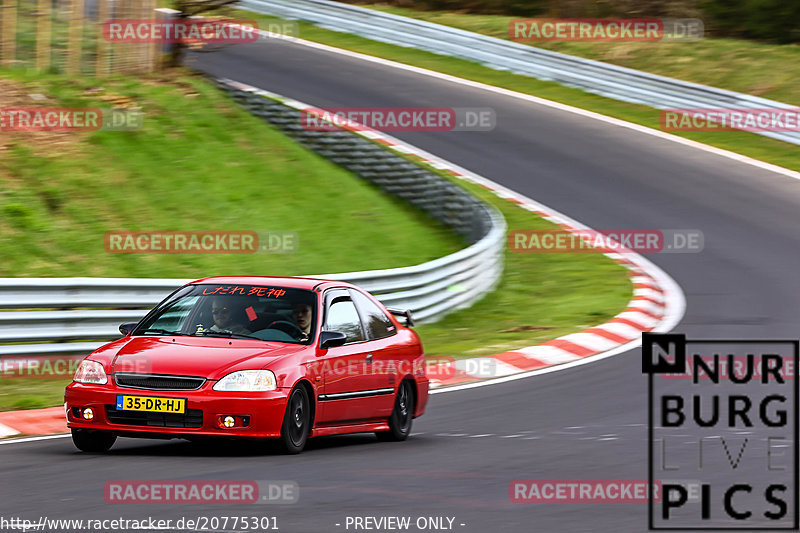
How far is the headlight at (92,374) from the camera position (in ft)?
26.9

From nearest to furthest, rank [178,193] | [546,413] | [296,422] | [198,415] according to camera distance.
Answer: [198,415]
[296,422]
[546,413]
[178,193]

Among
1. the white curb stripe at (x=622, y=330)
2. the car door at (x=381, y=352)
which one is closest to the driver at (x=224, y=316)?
the car door at (x=381, y=352)

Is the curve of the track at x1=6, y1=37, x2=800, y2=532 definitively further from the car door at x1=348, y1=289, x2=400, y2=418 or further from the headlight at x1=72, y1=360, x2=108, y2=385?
the headlight at x1=72, y1=360, x2=108, y2=385

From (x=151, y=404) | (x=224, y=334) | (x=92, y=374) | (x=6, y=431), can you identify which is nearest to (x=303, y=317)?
(x=224, y=334)

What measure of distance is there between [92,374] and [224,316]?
107 centimetres

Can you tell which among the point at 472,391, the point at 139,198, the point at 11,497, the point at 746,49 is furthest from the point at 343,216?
Answer: the point at 746,49

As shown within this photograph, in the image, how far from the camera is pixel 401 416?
9789 mm

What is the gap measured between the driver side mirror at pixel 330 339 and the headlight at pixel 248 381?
71 cm

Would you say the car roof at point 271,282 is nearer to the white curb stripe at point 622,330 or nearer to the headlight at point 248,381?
the headlight at point 248,381

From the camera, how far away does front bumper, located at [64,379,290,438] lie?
26.2 ft

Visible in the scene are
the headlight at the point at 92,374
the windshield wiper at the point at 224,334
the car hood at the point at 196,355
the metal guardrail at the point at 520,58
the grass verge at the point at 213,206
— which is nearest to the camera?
the car hood at the point at 196,355

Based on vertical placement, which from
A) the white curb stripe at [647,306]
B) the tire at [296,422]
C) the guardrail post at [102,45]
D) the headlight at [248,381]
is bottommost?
the white curb stripe at [647,306]

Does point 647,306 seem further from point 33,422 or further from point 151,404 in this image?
point 151,404

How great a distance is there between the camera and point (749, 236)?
70.6ft
